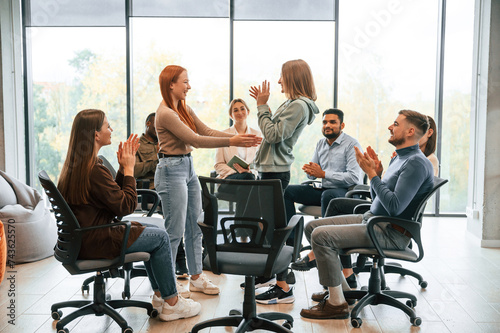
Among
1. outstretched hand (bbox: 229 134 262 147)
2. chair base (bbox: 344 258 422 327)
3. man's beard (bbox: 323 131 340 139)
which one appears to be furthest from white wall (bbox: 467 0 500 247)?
outstretched hand (bbox: 229 134 262 147)

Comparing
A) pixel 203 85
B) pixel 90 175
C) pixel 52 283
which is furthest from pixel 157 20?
pixel 90 175

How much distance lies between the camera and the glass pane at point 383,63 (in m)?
6.31

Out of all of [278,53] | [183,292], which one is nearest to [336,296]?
[183,292]

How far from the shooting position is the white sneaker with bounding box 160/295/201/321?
3.10 meters

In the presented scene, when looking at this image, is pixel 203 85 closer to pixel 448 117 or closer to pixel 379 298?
pixel 448 117

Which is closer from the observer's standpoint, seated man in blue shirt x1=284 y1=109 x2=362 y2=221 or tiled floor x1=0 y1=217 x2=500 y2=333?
tiled floor x1=0 y1=217 x2=500 y2=333

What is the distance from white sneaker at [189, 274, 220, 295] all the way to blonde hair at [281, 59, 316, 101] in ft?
4.73

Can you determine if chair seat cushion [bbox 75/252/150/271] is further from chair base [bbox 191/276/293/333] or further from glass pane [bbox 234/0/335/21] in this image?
glass pane [bbox 234/0/335/21]

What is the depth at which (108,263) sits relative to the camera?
9.18 feet

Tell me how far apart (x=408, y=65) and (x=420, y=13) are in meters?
0.64

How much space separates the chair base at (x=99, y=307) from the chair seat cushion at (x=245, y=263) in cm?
66

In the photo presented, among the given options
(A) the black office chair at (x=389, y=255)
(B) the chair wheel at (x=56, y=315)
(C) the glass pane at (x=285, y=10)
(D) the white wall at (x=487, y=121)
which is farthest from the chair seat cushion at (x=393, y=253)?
(C) the glass pane at (x=285, y=10)

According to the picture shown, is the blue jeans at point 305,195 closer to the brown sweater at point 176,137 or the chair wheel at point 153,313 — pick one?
the brown sweater at point 176,137

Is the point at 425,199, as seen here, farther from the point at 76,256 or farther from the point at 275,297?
the point at 76,256
